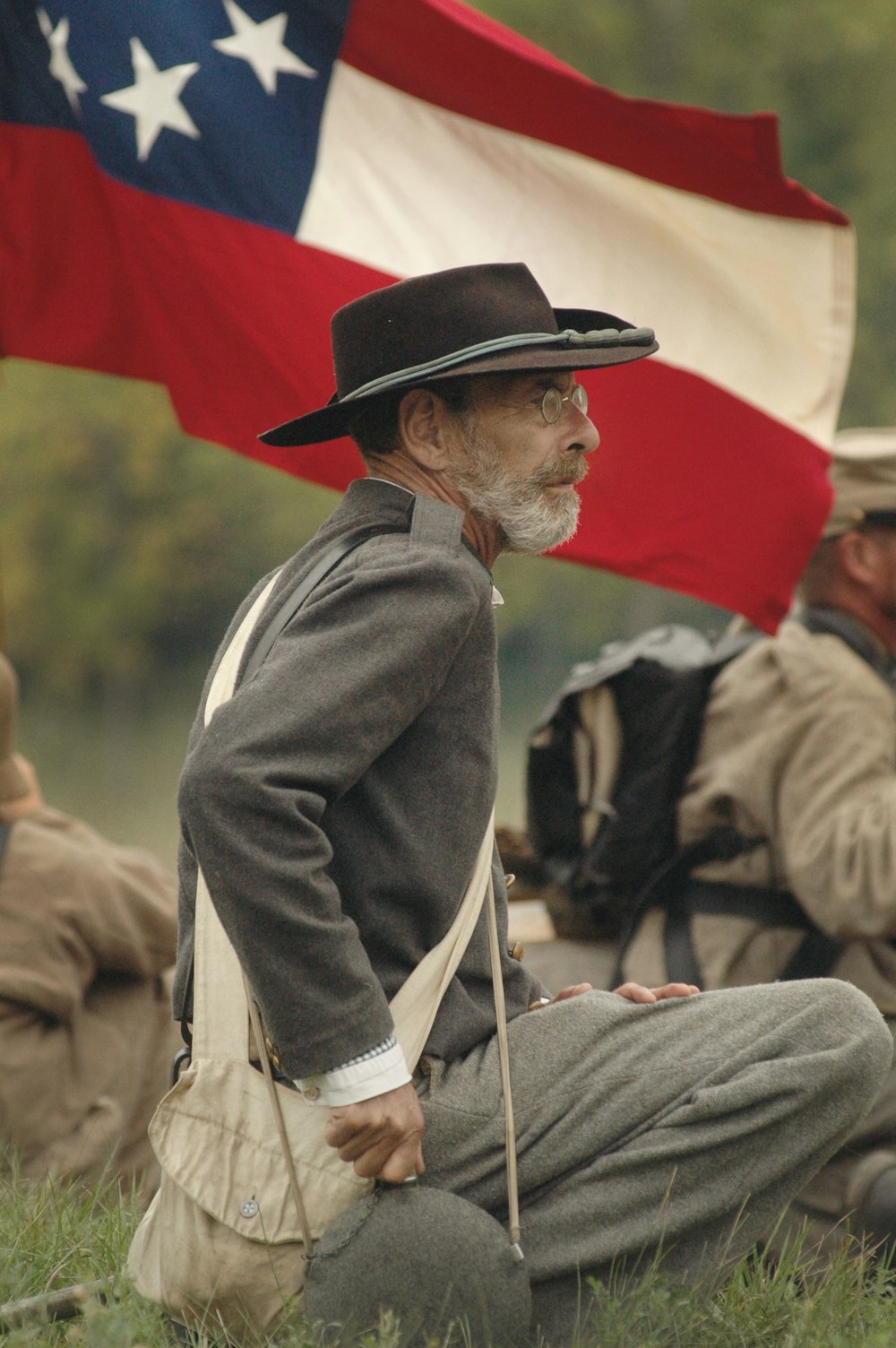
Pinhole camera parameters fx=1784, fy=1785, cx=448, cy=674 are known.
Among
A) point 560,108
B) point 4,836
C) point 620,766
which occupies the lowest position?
point 4,836

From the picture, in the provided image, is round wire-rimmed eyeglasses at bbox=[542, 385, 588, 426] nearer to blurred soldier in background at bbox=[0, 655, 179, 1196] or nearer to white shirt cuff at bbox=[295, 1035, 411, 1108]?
white shirt cuff at bbox=[295, 1035, 411, 1108]

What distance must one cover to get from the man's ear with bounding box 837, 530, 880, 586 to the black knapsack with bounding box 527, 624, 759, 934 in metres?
0.37

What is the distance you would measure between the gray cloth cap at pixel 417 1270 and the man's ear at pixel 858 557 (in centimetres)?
306

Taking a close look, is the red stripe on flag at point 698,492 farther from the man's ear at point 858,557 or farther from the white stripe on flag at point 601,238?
the man's ear at point 858,557

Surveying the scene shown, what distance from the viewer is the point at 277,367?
495 centimetres

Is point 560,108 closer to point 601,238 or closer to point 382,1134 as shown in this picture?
point 601,238

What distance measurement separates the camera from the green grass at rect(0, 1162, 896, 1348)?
276 cm

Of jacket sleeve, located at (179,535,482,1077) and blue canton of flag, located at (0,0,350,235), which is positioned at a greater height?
blue canton of flag, located at (0,0,350,235)

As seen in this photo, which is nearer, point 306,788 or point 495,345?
point 306,788

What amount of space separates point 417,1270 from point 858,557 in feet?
10.5

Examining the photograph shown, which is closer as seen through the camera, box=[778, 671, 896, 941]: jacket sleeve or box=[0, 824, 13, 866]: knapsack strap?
box=[778, 671, 896, 941]: jacket sleeve

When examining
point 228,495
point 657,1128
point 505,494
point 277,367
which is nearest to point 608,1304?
point 657,1128

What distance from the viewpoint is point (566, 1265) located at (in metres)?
2.83

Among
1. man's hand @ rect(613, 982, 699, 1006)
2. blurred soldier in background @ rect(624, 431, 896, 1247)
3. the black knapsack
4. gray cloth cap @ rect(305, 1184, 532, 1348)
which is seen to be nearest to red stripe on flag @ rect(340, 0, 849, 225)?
blurred soldier in background @ rect(624, 431, 896, 1247)
